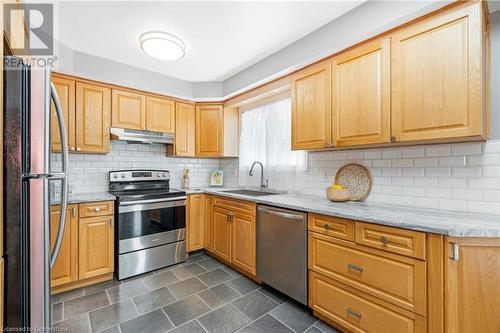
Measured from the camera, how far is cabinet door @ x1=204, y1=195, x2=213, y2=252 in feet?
10.3

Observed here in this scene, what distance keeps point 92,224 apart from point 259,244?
1746 millimetres

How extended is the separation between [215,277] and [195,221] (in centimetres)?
83

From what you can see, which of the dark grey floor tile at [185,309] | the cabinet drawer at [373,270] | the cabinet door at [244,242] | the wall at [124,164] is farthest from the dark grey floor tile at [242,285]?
the wall at [124,164]

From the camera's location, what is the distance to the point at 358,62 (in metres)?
1.91

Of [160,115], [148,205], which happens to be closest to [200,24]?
[160,115]

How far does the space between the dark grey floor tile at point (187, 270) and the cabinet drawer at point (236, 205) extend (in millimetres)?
789

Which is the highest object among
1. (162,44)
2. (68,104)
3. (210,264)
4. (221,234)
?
(162,44)

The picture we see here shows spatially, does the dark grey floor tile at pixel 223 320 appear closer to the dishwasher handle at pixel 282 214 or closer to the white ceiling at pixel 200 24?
the dishwasher handle at pixel 282 214

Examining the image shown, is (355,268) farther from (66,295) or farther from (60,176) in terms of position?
(66,295)

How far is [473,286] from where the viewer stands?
1245 millimetres

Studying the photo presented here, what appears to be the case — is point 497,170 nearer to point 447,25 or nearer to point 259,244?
point 447,25

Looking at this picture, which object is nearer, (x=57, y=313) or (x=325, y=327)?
(x=325, y=327)

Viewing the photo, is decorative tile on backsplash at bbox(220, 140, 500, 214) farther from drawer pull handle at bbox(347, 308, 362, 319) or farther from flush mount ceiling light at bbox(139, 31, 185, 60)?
flush mount ceiling light at bbox(139, 31, 185, 60)

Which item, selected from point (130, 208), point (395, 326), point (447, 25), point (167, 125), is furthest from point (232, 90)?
point (395, 326)
